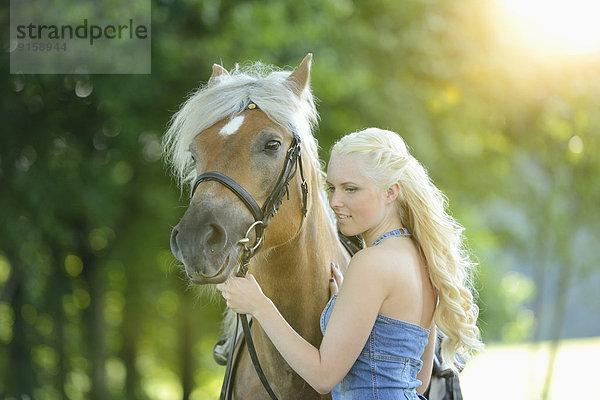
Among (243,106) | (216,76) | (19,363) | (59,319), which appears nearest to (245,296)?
(243,106)

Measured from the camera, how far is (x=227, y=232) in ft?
8.57

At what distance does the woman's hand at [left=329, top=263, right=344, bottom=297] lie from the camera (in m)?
3.23

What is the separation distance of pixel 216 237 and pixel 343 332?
2.03 ft

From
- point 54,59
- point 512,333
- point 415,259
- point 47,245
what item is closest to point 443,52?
point 54,59

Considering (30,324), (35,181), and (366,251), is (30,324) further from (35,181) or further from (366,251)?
(366,251)

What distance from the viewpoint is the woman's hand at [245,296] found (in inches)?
101

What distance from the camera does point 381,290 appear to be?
2.39 metres

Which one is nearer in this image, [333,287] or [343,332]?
[343,332]

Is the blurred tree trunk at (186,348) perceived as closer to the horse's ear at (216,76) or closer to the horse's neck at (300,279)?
the horse's ear at (216,76)

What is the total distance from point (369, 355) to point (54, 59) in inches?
263

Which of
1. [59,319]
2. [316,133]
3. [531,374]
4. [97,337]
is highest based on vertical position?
[316,133]

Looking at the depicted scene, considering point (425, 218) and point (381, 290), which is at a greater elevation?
point (425, 218)

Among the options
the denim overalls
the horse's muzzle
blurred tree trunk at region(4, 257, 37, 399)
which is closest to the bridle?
the horse's muzzle

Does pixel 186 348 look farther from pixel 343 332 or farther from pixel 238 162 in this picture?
pixel 343 332
